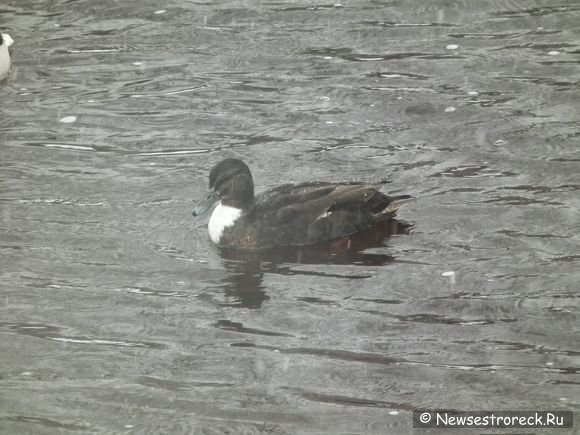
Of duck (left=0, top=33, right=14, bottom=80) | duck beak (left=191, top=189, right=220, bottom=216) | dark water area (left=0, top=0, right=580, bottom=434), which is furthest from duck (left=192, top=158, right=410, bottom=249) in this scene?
duck (left=0, top=33, right=14, bottom=80)

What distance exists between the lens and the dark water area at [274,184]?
27.9 ft

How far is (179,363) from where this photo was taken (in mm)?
8953

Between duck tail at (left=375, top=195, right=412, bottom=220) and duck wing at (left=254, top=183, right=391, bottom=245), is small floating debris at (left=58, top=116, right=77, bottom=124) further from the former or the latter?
duck tail at (left=375, top=195, right=412, bottom=220)

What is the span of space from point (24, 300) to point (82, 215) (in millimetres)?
1716

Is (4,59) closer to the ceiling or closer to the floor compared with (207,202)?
closer to the ceiling

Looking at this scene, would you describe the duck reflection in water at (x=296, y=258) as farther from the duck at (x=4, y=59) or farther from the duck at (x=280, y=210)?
the duck at (x=4, y=59)

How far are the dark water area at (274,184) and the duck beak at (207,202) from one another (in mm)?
327

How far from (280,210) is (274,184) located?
1179 millimetres

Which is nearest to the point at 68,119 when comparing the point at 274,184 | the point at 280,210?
the point at 274,184

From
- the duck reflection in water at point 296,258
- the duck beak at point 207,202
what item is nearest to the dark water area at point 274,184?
the duck reflection in water at point 296,258

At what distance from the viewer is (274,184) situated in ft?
40.0

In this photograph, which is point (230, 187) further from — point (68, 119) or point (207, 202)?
point (68, 119)

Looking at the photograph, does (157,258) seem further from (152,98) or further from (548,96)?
(548,96)

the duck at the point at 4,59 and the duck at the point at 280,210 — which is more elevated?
the duck at the point at 4,59
